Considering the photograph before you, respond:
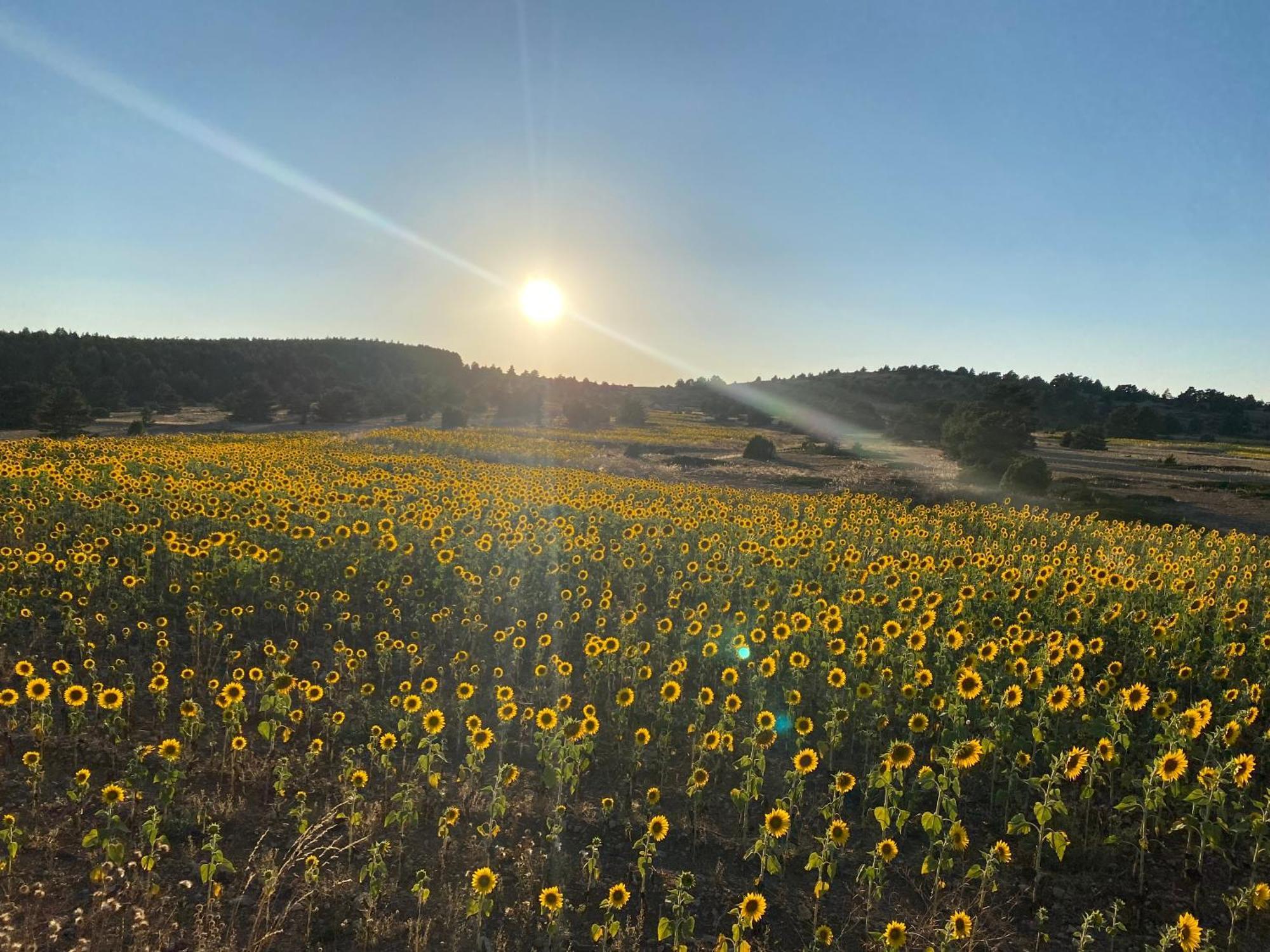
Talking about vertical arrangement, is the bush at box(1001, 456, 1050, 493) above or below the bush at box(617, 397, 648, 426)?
below

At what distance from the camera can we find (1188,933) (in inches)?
141

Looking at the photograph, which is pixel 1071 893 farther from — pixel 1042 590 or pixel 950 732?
pixel 1042 590

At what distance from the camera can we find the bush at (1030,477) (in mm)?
32938

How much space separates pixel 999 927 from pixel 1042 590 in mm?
5214

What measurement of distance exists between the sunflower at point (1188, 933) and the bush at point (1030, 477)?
32.7m

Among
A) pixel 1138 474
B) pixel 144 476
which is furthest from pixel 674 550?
pixel 1138 474

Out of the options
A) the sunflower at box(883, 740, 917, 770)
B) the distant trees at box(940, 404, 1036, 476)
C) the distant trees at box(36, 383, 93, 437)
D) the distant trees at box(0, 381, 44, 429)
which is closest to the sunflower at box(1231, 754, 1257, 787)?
the sunflower at box(883, 740, 917, 770)

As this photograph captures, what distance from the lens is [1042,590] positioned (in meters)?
8.68

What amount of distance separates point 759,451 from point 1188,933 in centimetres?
4549

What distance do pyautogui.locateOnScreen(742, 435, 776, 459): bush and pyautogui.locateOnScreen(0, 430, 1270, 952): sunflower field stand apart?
3645cm

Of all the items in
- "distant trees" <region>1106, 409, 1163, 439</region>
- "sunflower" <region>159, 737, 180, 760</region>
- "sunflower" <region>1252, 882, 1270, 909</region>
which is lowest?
"sunflower" <region>1252, 882, 1270, 909</region>

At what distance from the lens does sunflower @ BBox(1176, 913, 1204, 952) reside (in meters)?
3.54

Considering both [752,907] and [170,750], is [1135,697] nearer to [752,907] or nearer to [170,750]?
[752,907]

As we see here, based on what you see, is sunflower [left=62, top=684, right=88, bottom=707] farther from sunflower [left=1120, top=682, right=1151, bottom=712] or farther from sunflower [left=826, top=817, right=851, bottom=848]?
sunflower [left=1120, top=682, right=1151, bottom=712]
